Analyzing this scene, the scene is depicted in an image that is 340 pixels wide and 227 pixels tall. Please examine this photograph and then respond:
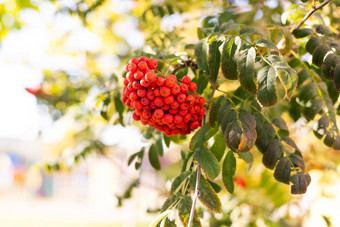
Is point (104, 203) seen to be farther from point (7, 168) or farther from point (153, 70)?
point (153, 70)

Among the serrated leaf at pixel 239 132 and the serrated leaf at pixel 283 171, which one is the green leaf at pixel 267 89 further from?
the serrated leaf at pixel 283 171

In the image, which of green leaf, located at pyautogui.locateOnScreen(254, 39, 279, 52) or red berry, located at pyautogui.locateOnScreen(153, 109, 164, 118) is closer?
green leaf, located at pyautogui.locateOnScreen(254, 39, 279, 52)

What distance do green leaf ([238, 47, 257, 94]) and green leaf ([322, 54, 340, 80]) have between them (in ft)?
0.84

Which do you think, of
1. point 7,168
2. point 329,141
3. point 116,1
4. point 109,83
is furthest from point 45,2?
point 7,168

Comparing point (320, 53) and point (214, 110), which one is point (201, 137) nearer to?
point (214, 110)

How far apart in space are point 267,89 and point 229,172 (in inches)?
16.8

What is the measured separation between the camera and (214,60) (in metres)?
1.10

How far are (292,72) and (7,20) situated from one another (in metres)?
2.76

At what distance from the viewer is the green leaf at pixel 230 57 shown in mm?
1024

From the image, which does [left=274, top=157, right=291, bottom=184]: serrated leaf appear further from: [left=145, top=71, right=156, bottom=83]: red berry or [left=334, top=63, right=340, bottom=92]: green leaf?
[left=145, top=71, right=156, bottom=83]: red berry

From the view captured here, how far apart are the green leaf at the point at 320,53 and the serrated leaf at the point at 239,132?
322 mm

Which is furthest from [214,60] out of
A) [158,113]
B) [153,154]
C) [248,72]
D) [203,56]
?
[153,154]

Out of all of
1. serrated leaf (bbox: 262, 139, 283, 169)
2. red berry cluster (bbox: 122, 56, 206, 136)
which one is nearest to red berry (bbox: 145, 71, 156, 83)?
red berry cluster (bbox: 122, 56, 206, 136)

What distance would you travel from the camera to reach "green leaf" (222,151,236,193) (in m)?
1.22
